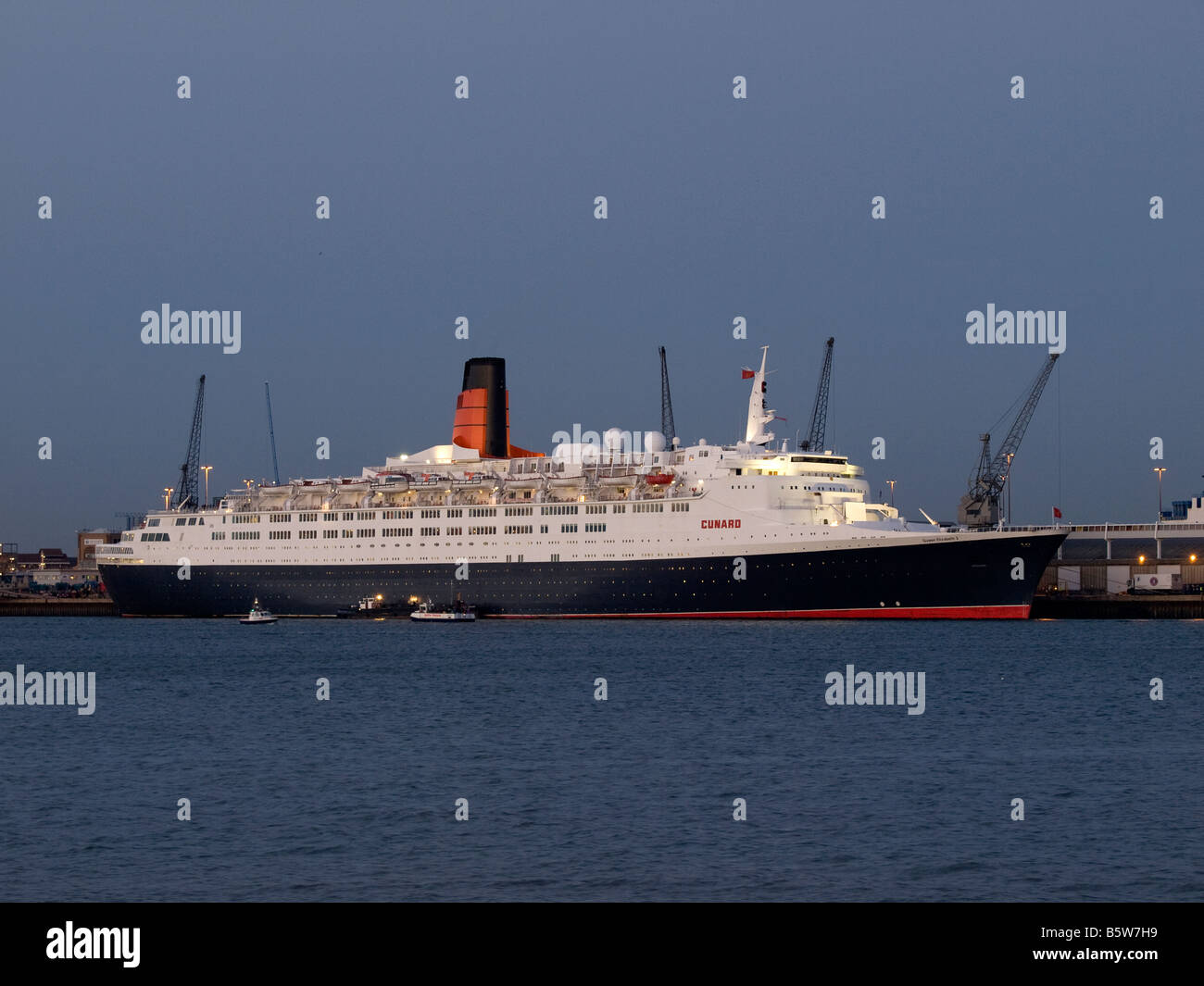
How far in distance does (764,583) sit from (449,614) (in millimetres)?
16695

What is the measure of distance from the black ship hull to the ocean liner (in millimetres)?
85

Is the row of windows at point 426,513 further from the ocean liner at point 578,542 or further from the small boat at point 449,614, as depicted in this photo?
the small boat at point 449,614

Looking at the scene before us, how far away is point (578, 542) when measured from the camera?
249ft

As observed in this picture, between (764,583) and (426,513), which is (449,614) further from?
(764,583)

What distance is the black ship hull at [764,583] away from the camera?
68125 mm

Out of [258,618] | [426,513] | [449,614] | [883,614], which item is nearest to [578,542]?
[449,614]

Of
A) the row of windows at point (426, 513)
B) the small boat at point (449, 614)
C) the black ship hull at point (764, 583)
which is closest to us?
the black ship hull at point (764, 583)

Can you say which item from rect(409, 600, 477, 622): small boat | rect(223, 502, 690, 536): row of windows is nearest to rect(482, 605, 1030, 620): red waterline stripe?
rect(223, 502, 690, 536): row of windows

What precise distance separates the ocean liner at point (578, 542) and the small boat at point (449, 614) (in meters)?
0.76

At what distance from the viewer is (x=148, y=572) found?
9025cm

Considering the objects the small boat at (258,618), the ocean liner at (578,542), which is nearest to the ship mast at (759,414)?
the ocean liner at (578,542)
